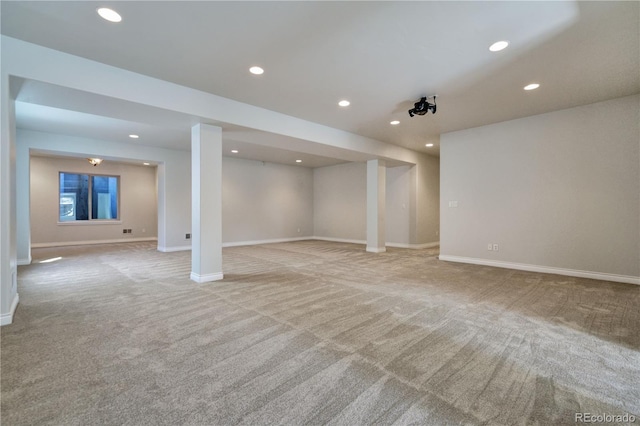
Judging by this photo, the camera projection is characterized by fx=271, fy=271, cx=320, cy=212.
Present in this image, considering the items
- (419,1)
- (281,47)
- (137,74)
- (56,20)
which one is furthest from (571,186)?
(56,20)

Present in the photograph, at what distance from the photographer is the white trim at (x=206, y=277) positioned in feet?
13.9

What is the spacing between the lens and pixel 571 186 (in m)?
4.69

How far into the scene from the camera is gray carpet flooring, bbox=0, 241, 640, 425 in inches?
61.9

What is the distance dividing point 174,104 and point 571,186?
6.47 m

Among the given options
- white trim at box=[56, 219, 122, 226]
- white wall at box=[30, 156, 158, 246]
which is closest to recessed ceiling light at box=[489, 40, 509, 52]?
white wall at box=[30, 156, 158, 246]

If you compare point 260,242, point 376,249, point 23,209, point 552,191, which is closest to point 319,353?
point 552,191

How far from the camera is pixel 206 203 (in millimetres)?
4293

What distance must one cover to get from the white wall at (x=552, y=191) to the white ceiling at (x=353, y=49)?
1.76ft

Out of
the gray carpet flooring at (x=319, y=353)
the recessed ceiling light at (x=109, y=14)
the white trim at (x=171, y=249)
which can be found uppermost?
the recessed ceiling light at (x=109, y=14)

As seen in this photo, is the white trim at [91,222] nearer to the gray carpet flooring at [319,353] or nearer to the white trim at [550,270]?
the gray carpet flooring at [319,353]

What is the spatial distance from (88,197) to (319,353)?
10790 mm

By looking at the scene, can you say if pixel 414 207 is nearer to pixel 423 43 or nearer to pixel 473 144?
pixel 473 144

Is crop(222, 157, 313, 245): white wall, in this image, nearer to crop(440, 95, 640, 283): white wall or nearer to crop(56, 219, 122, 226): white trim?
crop(56, 219, 122, 226): white trim

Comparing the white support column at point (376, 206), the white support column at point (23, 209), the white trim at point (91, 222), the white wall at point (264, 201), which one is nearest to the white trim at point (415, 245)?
the white support column at point (376, 206)
